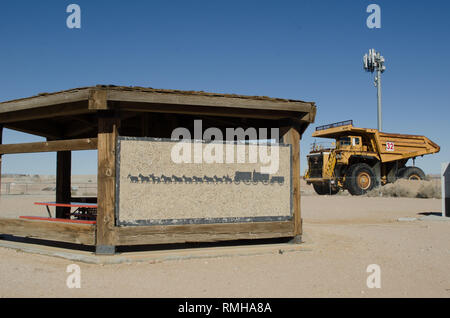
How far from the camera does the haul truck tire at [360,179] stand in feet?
74.5

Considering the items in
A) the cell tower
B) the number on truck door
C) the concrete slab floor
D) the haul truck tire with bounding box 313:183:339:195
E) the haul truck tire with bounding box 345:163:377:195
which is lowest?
the concrete slab floor

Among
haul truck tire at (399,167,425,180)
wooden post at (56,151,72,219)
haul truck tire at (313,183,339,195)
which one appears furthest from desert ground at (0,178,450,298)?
haul truck tire at (399,167,425,180)

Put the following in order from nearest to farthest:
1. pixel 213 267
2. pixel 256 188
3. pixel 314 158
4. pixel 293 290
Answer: pixel 293 290 < pixel 213 267 < pixel 256 188 < pixel 314 158

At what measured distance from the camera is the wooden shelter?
599 centimetres

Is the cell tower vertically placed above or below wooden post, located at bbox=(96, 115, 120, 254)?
above

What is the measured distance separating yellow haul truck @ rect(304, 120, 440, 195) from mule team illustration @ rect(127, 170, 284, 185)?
1652cm

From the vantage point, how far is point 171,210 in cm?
629

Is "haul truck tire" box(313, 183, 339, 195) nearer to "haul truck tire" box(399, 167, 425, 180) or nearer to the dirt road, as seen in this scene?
"haul truck tire" box(399, 167, 425, 180)

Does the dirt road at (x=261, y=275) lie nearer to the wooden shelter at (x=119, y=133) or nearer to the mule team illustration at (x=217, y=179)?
the wooden shelter at (x=119, y=133)

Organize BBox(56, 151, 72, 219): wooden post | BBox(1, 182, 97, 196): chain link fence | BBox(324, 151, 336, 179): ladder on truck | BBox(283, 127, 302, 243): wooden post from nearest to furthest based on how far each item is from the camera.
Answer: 1. BBox(283, 127, 302, 243): wooden post
2. BBox(56, 151, 72, 219): wooden post
3. BBox(324, 151, 336, 179): ladder on truck
4. BBox(1, 182, 97, 196): chain link fence
